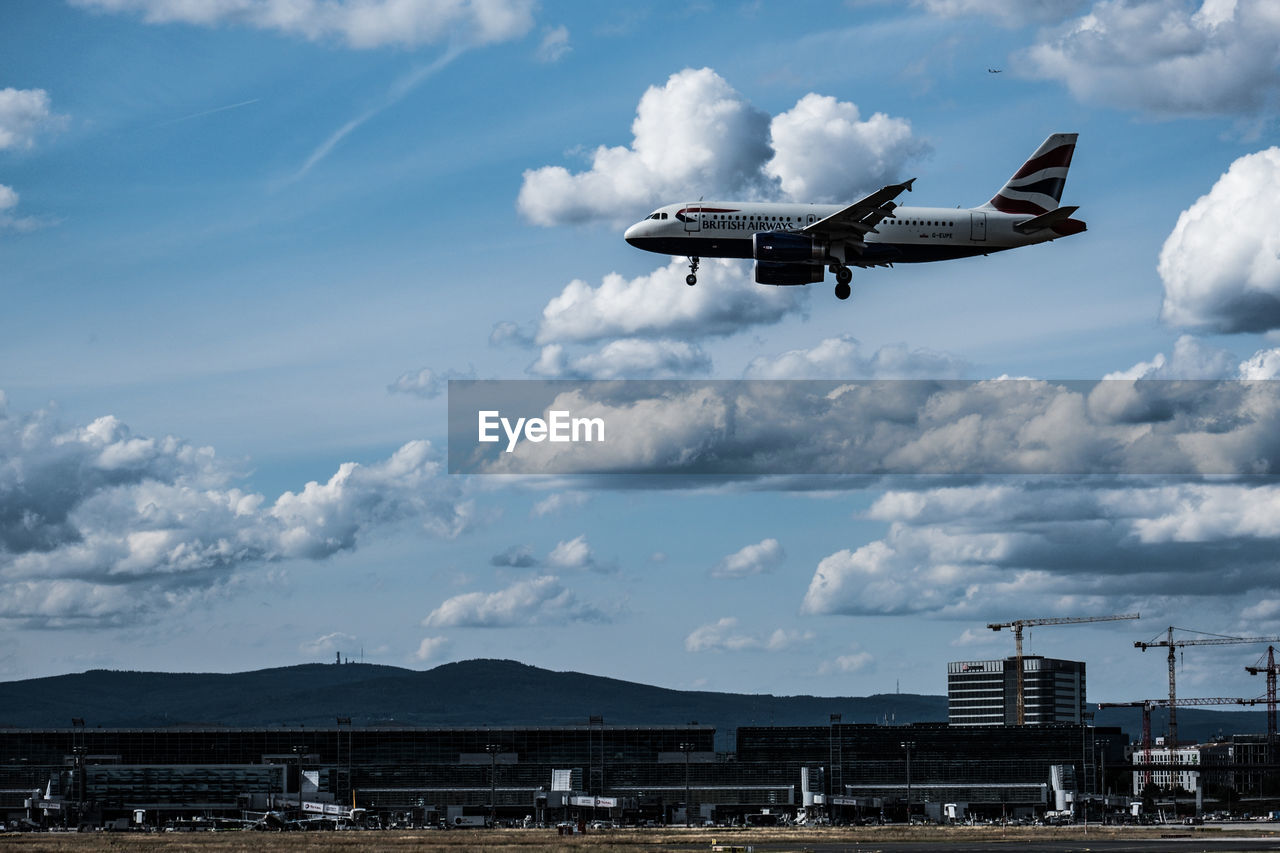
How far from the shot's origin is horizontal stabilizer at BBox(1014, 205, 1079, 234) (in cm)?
12700

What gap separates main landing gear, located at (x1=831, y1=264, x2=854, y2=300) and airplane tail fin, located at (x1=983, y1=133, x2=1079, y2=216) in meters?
22.2

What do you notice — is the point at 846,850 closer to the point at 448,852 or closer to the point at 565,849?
the point at 565,849

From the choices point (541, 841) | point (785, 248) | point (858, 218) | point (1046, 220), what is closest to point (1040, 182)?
point (1046, 220)

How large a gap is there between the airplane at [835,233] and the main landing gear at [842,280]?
78mm

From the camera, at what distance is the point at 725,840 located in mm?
156500

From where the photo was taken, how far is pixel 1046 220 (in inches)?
5079

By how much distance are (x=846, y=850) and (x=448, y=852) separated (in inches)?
1318

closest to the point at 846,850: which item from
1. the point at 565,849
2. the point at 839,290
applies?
the point at 565,849

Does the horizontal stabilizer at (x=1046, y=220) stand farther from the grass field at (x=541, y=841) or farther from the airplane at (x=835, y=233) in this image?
the grass field at (x=541, y=841)

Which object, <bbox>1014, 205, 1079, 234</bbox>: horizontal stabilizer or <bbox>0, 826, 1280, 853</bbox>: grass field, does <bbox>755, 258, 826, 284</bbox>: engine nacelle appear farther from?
<bbox>0, 826, 1280, 853</bbox>: grass field

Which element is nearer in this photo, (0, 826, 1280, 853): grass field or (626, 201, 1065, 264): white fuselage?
(626, 201, 1065, 264): white fuselage

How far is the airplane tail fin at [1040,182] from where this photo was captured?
5605 inches

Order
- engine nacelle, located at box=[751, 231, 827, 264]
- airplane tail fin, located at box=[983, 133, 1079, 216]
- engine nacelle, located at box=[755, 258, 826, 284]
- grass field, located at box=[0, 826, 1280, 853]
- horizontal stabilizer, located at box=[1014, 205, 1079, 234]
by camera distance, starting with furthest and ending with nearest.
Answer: airplane tail fin, located at box=[983, 133, 1079, 216] < grass field, located at box=[0, 826, 1280, 853] < horizontal stabilizer, located at box=[1014, 205, 1079, 234] < engine nacelle, located at box=[751, 231, 827, 264] < engine nacelle, located at box=[755, 258, 826, 284]

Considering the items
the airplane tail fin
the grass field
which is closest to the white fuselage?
the airplane tail fin
